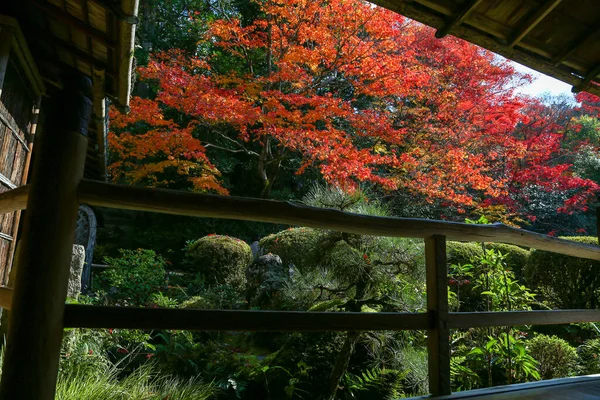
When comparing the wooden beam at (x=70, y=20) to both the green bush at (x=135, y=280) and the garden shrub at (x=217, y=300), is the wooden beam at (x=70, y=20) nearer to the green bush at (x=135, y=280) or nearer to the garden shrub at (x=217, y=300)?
the green bush at (x=135, y=280)

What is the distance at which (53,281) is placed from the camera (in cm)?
131

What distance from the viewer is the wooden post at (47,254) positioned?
1.26m

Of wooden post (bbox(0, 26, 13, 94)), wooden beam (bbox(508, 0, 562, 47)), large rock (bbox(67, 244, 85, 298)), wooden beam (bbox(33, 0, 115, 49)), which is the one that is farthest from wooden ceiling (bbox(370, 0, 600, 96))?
large rock (bbox(67, 244, 85, 298))

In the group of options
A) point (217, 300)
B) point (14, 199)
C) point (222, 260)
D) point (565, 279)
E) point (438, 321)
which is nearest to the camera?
point (14, 199)

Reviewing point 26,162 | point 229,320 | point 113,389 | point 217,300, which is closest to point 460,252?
point 217,300

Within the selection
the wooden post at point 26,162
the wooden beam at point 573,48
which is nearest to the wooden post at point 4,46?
the wooden post at point 26,162

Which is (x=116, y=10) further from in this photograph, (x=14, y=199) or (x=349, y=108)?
(x=349, y=108)

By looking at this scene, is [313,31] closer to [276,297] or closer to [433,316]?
[276,297]

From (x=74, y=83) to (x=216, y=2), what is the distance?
37.0ft

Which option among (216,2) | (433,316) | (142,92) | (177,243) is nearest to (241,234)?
(177,243)

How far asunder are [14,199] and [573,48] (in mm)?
2938

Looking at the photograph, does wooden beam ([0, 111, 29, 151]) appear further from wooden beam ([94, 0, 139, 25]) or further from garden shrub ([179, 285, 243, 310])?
garden shrub ([179, 285, 243, 310])

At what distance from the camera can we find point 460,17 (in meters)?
2.24

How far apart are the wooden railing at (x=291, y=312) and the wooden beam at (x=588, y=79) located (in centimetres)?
112
